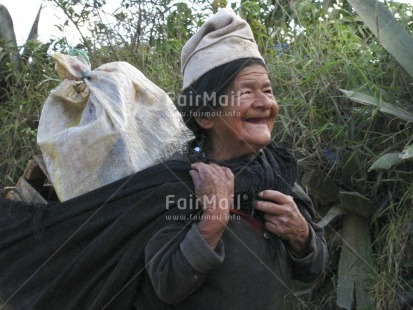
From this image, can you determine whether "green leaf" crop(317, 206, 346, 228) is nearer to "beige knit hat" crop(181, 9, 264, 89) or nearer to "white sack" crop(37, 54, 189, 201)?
"white sack" crop(37, 54, 189, 201)

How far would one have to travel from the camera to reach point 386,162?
3.55 meters

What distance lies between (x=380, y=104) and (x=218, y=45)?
1.16m

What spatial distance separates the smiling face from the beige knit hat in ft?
0.23

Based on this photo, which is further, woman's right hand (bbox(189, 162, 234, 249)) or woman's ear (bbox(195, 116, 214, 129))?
woman's ear (bbox(195, 116, 214, 129))

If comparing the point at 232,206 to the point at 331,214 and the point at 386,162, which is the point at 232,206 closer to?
the point at 386,162

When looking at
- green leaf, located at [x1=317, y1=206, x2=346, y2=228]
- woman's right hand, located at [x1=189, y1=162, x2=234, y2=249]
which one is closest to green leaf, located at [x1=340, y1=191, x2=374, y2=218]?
green leaf, located at [x1=317, y1=206, x2=346, y2=228]

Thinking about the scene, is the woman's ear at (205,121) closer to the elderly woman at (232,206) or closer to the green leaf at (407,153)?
the elderly woman at (232,206)

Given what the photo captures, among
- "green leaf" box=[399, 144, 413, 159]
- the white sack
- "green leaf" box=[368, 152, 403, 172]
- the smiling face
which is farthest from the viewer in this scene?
"green leaf" box=[368, 152, 403, 172]

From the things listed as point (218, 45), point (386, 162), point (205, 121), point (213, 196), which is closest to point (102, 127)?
point (205, 121)

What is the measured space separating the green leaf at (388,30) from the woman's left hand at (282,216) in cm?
148

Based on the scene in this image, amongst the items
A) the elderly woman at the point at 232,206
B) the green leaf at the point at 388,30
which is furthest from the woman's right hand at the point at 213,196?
the green leaf at the point at 388,30

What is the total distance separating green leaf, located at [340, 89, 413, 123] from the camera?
3732 mm

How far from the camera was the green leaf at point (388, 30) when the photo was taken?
394 cm

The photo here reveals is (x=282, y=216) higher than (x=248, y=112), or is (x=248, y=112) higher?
(x=248, y=112)
